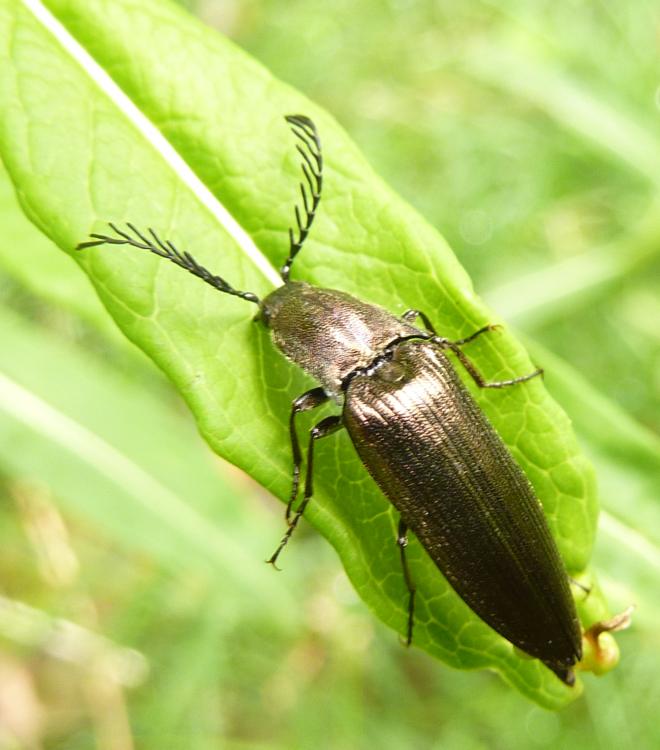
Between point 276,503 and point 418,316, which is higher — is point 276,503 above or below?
below

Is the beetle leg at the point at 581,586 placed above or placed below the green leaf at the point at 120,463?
above

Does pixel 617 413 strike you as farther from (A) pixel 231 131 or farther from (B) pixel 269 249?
(A) pixel 231 131

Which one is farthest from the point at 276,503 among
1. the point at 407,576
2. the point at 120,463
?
the point at 407,576

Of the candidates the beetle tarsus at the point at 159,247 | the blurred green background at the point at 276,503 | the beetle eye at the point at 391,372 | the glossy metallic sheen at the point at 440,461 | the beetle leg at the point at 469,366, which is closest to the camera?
the beetle tarsus at the point at 159,247

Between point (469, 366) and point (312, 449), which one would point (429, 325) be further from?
point (312, 449)

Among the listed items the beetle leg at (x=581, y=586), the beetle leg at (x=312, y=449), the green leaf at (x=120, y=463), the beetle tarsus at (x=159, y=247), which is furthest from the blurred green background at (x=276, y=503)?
the beetle leg at (x=581, y=586)

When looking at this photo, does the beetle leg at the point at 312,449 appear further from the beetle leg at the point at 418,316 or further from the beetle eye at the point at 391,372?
the beetle leg at the point at 418,316

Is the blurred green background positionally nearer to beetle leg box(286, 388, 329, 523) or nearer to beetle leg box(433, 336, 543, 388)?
beetle leg box(286, 388, 329, 523)

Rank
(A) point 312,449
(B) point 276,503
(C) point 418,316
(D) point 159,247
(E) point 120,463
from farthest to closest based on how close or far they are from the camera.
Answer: (B) point 276,503, (E) point 120,463, (C) point 418,316, (A) point 312,449, (D) point 159,247
